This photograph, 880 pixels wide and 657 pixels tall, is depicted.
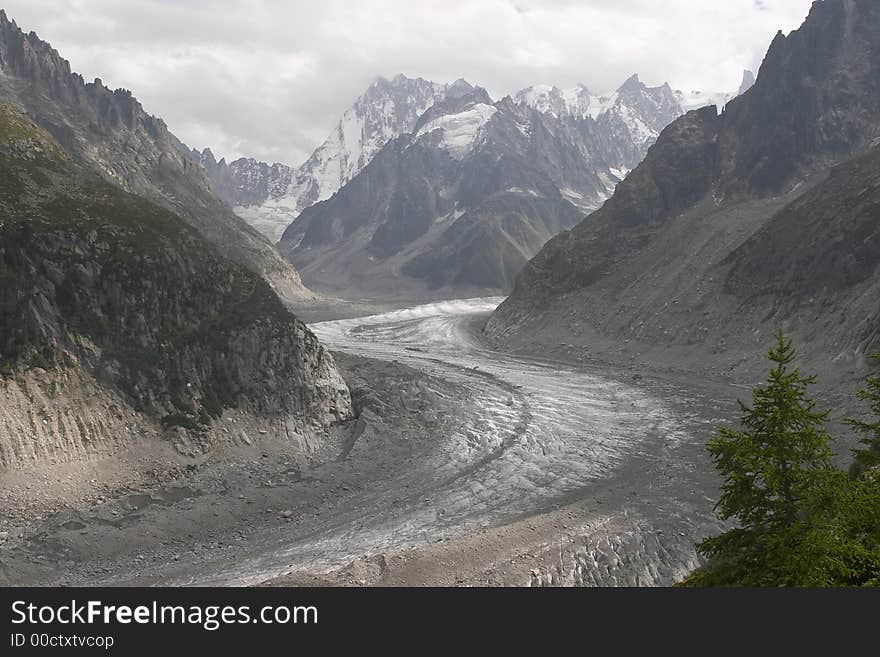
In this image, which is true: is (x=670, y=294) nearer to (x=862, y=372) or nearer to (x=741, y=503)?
(x=862, y=372)

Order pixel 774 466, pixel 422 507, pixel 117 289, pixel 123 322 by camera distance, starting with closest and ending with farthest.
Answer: pixel 774 466
pixel 422 507
pixel 123 322
pixel 117 289

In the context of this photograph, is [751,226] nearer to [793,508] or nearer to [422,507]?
[422,507]

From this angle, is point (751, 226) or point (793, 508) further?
point (751, 226)

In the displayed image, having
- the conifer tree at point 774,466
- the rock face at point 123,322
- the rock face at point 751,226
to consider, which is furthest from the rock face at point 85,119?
the conifer tree at point 774,466

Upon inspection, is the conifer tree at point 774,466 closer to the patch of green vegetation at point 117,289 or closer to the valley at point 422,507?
the valley at point 422,507

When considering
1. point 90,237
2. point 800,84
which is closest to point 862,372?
point 90,237

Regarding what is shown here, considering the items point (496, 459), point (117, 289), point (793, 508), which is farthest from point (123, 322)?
point (793, 508)

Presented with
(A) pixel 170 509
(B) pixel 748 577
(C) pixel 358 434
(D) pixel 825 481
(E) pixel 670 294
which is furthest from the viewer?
(E) pixel 670 294
